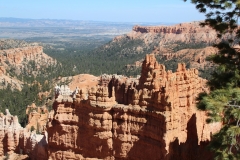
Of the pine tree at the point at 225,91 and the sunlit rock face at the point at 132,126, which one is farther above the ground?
the pine tree at the point at 225,91

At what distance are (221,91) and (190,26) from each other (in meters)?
163

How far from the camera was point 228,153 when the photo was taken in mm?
9688

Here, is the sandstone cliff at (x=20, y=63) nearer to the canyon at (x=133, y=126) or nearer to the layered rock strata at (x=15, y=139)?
the layered rock strata at (x=15, y=139)

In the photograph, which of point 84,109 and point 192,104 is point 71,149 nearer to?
point 84,109

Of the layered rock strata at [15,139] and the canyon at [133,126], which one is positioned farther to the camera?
the layered rock strata at [15,139]

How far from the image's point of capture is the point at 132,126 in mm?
17750

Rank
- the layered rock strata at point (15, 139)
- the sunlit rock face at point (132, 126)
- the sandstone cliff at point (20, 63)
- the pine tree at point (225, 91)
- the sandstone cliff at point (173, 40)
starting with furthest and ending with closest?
the sandstone cliff at point (173, 40), the sandstone cliff at point (20, 63), the layered rock strata at point (15, 139), the sunlit rock face at point (132, 126), the pine tree at point (225, 91)

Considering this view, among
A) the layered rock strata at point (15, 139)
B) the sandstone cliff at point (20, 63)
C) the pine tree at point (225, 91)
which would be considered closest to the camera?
the pine tree at point (225, 91)

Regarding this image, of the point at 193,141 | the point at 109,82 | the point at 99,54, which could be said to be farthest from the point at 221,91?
the point at 99,54

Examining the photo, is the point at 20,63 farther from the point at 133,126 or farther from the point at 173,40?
the point at 133,126

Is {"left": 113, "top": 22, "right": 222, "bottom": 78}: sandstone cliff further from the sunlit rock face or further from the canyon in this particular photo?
the sunlit rock face

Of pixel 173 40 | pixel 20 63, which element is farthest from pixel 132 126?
pixel 173 40

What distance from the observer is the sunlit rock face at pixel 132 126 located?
16609mm

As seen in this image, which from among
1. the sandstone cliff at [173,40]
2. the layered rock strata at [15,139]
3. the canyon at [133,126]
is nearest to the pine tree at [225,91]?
the canyon at [133,126]
